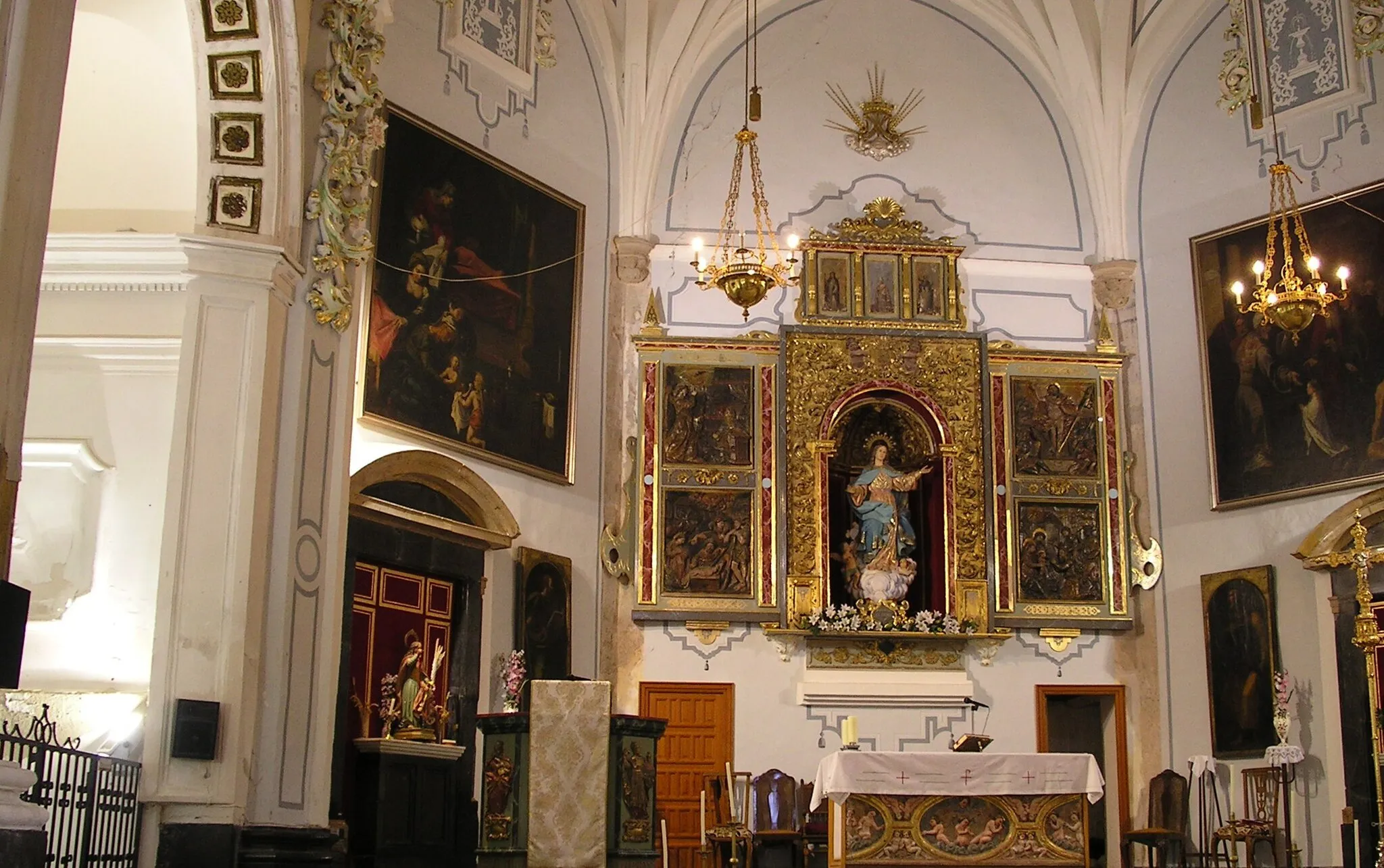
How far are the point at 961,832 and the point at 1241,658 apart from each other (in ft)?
16.8

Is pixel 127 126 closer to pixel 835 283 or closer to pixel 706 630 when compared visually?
pixel 706 630

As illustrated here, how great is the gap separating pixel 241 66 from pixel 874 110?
939cm

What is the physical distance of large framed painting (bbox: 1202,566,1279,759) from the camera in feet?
49.8

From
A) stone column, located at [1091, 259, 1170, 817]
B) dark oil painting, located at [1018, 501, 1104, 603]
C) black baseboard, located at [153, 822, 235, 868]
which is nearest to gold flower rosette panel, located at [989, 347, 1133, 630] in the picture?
dark oil painting, located at [1018, 501, 1104, 603]

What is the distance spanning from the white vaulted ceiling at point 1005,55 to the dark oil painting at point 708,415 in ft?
6.01

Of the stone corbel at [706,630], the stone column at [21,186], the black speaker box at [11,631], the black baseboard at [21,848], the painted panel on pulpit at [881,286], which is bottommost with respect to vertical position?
the black baseboard at [21,848]

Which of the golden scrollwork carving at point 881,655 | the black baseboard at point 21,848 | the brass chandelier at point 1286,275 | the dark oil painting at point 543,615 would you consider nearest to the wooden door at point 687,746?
the golden scrollwork carving at point 881,655

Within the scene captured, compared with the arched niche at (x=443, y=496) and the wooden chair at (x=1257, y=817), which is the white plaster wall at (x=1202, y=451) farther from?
the arched niche at (x=443, y=496)

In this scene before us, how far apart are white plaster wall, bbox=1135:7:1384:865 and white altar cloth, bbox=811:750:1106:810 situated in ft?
13.3

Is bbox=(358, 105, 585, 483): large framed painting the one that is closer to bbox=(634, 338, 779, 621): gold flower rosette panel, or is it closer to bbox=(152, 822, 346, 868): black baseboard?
bbox=(634, 338, 779, 621): gold flower rosette panel

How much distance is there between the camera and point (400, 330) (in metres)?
13.8

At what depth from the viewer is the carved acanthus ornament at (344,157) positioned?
10320mm

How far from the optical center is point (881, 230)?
1728cm

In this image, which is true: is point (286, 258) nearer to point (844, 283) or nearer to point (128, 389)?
point (128, 389)
